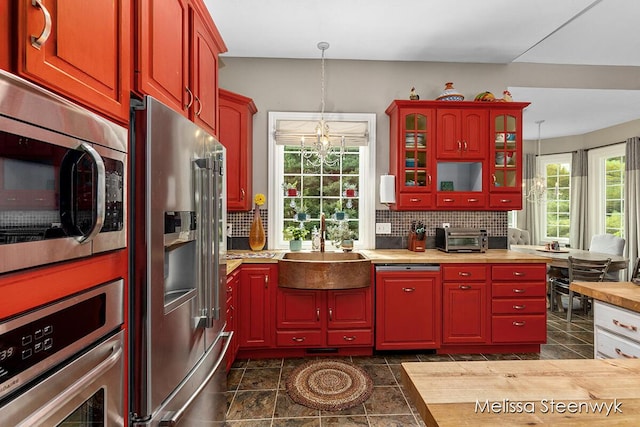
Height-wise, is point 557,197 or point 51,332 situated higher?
point 557,197

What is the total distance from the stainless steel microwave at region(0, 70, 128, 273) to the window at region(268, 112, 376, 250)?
2.51 m

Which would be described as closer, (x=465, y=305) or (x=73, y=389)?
(x=73, y=389)

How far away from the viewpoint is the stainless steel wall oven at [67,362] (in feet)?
2.20

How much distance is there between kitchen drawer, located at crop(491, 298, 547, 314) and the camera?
292cm

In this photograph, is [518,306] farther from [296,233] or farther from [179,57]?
[179,57]

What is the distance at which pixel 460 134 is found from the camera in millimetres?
3203

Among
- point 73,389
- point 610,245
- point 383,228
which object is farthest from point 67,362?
point 610,245

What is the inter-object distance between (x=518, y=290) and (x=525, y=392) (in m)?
2.53

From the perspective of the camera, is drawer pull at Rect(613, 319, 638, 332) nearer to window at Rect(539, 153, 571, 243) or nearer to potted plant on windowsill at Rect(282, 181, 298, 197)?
potted plant on windowsill at Rect(282, 181, 298, 197)

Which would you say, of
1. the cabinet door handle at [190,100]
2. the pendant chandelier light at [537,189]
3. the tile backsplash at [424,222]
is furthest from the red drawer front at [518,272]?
the pendant chandelier light at [537,189]

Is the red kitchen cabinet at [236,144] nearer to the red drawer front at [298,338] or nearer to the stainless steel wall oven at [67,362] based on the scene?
the red drawer front at [298,338]

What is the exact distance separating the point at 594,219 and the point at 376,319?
546 centimetres

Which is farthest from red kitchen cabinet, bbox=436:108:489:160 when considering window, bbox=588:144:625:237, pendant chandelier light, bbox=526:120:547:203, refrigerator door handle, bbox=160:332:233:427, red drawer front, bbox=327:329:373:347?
window, bbox=588:144:625:237

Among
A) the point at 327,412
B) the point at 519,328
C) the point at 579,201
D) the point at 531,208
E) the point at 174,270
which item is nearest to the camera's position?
the point at 174,270
